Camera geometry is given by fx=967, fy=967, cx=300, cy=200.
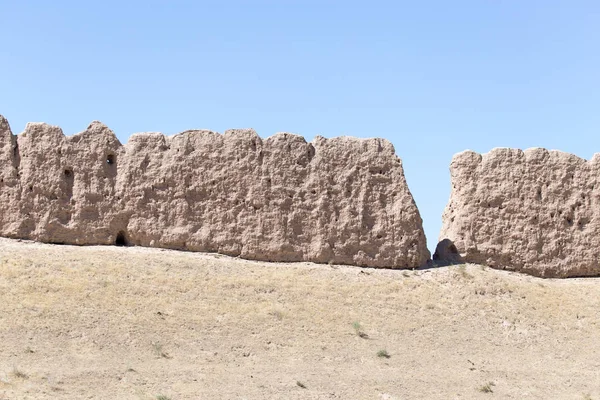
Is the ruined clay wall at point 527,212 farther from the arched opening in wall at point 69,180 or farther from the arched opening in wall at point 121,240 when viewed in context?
the arched opening in wall at point 69,180

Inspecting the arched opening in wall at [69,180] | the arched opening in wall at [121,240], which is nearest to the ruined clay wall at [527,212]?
the arched opening in wall at [121,240]

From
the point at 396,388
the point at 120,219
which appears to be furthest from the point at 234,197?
the point at 396,388

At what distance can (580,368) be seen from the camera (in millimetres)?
20906

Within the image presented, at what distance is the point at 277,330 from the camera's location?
20562 millimetres

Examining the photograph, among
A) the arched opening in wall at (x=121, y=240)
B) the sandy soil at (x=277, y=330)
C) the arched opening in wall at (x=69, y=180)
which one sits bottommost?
the sandy soil at (x=277, y=330)

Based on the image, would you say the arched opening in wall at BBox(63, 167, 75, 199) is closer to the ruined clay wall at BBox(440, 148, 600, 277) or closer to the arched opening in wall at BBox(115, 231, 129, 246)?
the arched opening in wall at BBox(115, 231, 129, 246)

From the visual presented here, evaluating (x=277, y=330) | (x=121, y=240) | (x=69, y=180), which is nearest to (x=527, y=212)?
(x=277, y=330)

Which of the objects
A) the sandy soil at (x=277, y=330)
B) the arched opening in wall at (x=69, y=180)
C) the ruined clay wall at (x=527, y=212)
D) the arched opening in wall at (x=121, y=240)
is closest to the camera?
the sandy soil at (x=277, y=330)

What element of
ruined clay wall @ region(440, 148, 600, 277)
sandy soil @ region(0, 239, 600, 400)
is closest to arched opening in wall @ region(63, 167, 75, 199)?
sandy soil @ region(0, 239, 600, 400)

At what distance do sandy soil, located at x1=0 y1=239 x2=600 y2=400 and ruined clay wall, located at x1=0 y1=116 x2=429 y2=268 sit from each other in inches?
21.0

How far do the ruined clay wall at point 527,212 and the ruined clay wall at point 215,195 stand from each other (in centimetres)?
148

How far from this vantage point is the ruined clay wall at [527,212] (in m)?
24.6

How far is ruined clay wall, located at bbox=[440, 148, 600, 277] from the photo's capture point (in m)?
24.6

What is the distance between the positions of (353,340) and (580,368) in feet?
16.3
